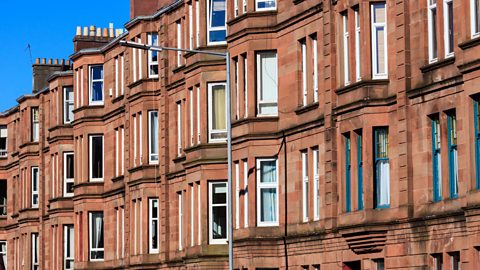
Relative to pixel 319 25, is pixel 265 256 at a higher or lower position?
lower

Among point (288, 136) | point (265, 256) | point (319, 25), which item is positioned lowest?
point (265, 256)

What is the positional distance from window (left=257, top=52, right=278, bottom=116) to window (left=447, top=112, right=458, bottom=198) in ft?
40.4

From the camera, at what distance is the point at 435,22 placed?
40.2 m

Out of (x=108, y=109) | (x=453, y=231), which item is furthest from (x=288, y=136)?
(x=108, y=109)

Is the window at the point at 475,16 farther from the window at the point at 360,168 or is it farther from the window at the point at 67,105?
the window at the point at 67,105

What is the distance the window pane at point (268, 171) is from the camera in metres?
50.9

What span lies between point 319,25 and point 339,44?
2.14 metres

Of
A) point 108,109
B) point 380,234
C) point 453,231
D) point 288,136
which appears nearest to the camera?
point 453,231

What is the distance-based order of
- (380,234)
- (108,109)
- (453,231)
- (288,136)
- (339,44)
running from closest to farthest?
1. (453,231)
2. (380,234)
3. (339,44)
4. (288,136)
5. (108,109)

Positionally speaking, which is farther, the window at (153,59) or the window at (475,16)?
the window at (153,59)

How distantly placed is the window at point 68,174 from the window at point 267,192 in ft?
94.4

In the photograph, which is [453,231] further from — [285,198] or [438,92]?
[285,198]

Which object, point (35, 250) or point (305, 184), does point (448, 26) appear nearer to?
point (305, 184)

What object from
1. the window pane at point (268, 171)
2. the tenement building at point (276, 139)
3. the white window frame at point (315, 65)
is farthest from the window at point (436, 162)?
the window pane at point (268, 171)
